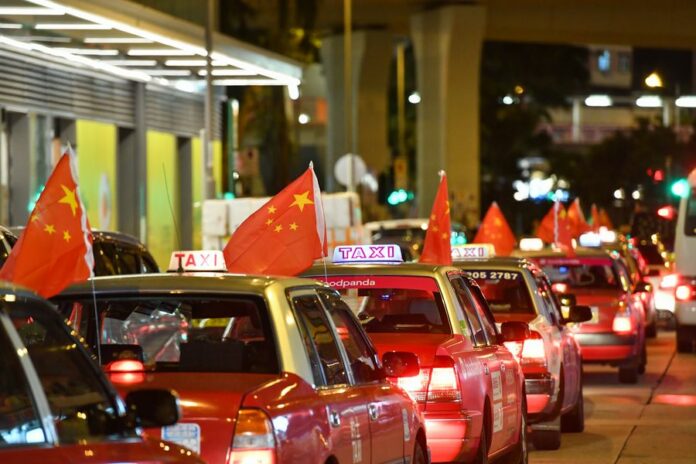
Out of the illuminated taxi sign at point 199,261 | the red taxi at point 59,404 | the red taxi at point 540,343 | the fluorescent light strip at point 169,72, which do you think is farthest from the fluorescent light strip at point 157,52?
the red taxi at point 59,404

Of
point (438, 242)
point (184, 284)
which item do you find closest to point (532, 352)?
point (438, 242)

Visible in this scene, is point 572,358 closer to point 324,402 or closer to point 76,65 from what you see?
point 324,402

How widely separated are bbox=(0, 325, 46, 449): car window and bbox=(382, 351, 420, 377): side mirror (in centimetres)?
418

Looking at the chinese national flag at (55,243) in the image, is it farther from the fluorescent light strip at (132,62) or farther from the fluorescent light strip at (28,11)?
the fluorescent light strip at (132,62)

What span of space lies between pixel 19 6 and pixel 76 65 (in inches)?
275

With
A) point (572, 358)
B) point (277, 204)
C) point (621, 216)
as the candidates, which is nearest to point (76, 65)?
point (572, 358)

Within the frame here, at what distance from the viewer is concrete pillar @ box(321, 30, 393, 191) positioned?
53.9 m

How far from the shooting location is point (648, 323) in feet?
92.8

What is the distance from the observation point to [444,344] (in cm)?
1073

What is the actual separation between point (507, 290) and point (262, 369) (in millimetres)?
8026

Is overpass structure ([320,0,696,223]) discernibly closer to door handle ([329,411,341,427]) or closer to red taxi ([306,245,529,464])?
red taxi ([306,245,529,464])

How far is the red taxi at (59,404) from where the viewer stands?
523 cm

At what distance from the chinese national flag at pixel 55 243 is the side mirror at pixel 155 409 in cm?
223

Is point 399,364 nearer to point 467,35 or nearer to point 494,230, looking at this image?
point 494,230
